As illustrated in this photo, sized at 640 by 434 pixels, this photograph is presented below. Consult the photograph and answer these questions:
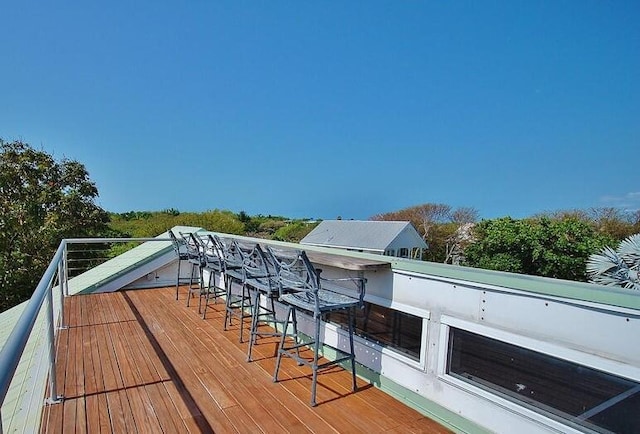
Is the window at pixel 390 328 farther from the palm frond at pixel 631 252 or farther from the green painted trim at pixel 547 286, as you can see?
the palm frond at pixel 631 252

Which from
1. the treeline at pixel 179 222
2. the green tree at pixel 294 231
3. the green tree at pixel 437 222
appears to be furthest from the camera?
the green tree at pixel 294 231

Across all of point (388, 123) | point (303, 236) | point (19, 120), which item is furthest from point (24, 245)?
point (388, 123)

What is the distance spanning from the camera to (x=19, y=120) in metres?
13.1

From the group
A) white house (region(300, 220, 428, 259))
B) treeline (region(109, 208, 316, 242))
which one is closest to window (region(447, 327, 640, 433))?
treeline (region(109, 208, 316, 242))

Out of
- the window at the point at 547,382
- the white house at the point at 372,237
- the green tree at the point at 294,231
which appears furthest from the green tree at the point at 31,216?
the green tree at the point at 294,231

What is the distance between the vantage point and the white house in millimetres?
19109

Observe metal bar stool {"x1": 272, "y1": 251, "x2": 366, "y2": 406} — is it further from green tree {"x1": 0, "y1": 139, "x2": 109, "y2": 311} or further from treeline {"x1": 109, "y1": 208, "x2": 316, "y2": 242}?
treeline {"x1": 109, "y1": 208, "x2": 316, "y2": 242}

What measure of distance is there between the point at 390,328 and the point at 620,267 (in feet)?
16.9

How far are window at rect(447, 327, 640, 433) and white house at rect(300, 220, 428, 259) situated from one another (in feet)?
51.4

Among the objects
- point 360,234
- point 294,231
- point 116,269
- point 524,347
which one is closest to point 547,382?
point 524,347

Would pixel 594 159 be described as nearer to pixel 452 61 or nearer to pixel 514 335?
pixel 452 61

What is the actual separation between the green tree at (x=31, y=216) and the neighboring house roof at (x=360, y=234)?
10.9 m

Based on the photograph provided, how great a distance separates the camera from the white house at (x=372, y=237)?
1911cm

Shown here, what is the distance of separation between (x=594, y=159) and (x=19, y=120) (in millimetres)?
48163
